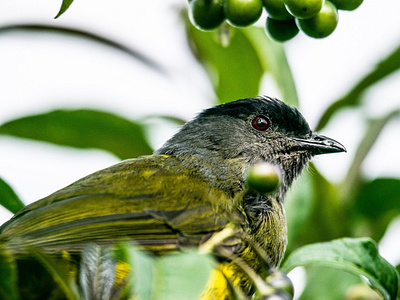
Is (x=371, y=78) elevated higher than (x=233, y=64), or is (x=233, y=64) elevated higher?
(x=233, y=64)

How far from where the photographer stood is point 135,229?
3.08 meters

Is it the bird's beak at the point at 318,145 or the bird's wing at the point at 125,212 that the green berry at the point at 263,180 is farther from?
the bird's beak at the point at 318,145

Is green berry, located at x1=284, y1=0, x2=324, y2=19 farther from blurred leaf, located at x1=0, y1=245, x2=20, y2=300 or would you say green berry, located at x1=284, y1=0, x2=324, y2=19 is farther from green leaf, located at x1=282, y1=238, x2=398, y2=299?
blurred leaf, located at x1=0, y1=245, x2=20, y2=300

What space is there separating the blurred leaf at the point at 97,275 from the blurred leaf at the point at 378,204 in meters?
2.39

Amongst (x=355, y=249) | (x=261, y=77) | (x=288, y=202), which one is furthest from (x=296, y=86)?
(x=355, y=249)

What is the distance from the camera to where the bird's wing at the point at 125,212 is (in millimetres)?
2908

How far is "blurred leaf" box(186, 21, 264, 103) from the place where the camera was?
4.29 m

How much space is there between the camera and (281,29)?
2.83m

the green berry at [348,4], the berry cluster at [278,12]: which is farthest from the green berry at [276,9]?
the green berry at [348,4]

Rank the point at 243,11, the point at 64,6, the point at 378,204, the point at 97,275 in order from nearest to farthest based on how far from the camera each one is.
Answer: the point at 97,275
the point at 64,6
the point at 243,11
the point at 378,204

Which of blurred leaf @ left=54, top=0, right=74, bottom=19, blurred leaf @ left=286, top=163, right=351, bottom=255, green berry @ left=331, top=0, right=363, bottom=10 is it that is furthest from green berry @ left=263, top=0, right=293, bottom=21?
blurred leaf @ left=286, top=163, right=351, bottom=255

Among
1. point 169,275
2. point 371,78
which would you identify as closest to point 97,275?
point 169,275

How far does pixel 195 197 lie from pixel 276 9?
4.10 ft

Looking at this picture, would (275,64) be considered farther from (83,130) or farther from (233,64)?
(83,130)
